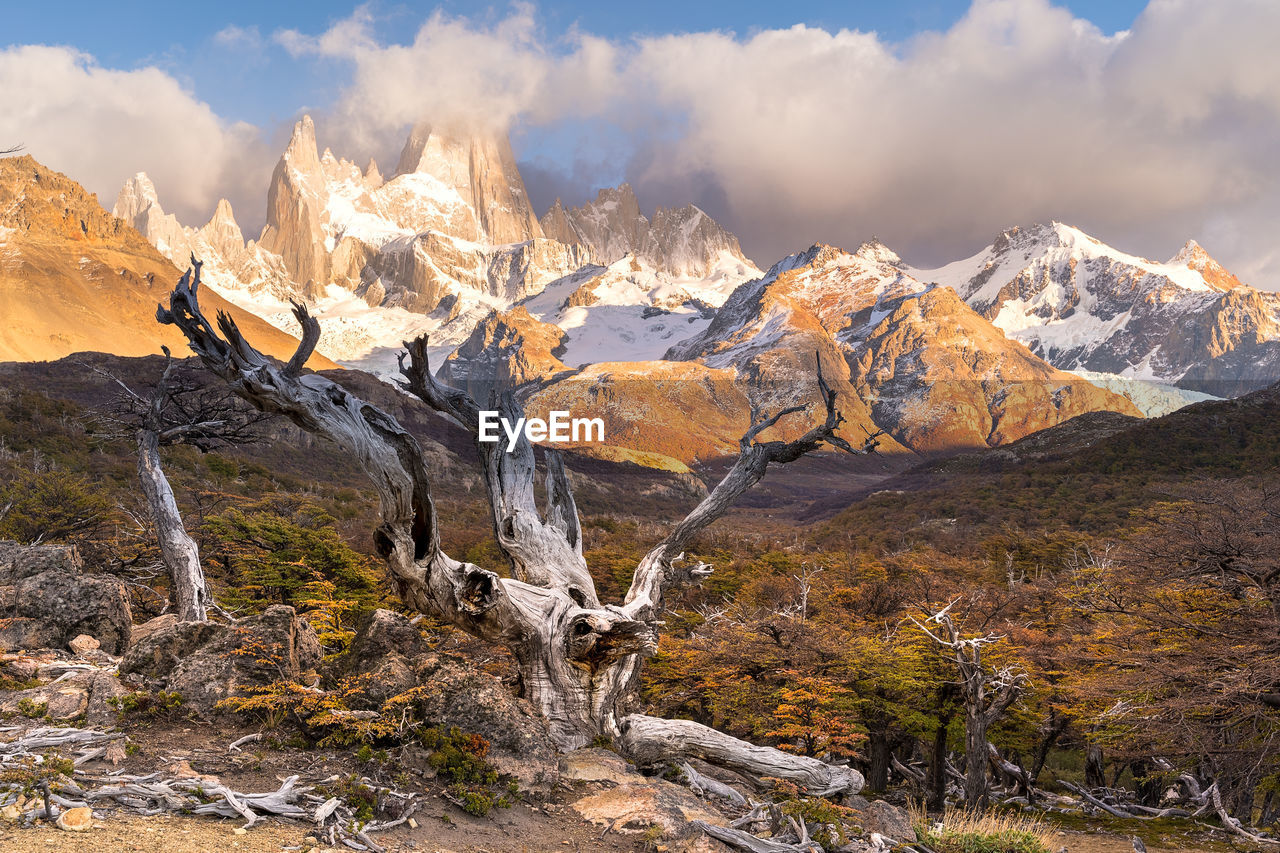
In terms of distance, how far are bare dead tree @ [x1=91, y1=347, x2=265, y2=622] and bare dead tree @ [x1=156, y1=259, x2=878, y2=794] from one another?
6.13 m

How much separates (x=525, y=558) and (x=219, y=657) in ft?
13.7

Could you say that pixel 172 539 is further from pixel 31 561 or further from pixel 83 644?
pixel 31 561

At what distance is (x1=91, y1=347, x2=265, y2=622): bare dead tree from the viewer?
14391mm

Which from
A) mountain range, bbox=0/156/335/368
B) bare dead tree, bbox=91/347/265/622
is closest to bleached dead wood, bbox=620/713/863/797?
bare dead tree, bbox=91/347/265/622

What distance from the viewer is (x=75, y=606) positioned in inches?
535

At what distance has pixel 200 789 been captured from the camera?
7.21m

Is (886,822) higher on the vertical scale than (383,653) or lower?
lower

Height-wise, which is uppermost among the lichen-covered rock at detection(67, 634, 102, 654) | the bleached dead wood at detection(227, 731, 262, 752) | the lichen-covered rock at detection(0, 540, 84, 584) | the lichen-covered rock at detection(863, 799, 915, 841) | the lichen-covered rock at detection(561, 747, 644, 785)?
the lichen-covered rock at detection(0, 540, 84, 584)

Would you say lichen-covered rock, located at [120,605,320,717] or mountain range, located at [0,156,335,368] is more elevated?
mountain range, located at [0,156,335,368]

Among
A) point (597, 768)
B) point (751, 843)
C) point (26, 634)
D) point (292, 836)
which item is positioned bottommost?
point (751, 843)

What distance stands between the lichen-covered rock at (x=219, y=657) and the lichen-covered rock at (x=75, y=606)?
4125 mm

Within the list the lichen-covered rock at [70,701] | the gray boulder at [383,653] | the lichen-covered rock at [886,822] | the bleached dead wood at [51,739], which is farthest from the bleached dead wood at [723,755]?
the lichen-covered rock at [70,701]

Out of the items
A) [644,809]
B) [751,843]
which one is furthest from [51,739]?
[751,843]

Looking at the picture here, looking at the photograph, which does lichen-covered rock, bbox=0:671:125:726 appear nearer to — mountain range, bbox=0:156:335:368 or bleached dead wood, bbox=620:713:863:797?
bleached dead wood, bbox=620:713:863:797
